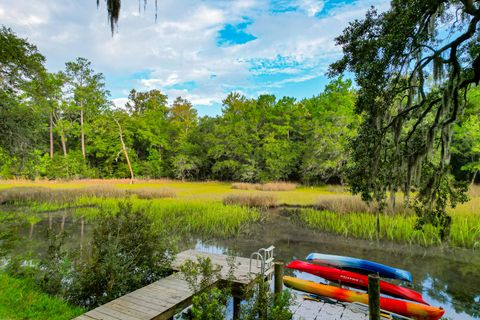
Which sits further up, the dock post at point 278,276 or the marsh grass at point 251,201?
the dock post at point 278,276

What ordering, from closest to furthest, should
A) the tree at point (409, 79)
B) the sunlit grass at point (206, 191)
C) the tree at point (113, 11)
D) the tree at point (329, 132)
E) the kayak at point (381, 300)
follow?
the tree at point (113, 11) < the tree at point (409, 79) < the kayak at point (381, 300) < the sunlit grass at point (206, 191) < the tree at point (329, 132)

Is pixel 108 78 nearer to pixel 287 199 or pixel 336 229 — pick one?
pixel 287 199

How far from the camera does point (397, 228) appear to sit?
33.4 feet

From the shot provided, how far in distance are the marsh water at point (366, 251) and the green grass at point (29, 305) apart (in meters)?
2.91

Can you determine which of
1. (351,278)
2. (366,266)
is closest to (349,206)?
(366,266)

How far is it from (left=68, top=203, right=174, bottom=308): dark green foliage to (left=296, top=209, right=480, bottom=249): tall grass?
7471mm

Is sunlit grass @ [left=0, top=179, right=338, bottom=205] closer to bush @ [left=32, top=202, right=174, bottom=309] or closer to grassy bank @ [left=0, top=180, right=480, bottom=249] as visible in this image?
grassy bank @ [left=0, top=180, right=480, bottom=249]

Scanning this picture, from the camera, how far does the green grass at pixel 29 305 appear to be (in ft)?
13.5

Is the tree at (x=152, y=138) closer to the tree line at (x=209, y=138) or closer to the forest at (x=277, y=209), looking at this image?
the tree line at (x=209, y=138)

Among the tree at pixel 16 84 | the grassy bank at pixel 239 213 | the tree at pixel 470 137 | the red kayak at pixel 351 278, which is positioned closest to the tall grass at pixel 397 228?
the grassy bank at pixel 239 213

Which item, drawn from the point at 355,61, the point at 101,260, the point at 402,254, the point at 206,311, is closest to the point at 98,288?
the point at 101,260

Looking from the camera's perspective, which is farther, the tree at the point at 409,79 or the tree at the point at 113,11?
the tree at the point at 409,79

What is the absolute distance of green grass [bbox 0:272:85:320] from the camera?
4.10m

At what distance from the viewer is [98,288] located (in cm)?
500
